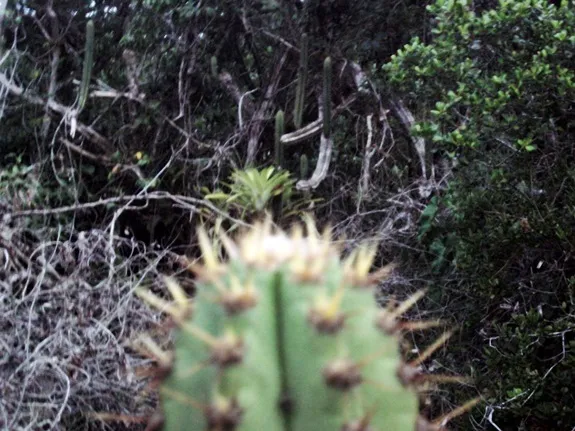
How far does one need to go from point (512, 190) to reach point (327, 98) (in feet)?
5.23

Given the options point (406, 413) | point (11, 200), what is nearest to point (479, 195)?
point (11, 200)

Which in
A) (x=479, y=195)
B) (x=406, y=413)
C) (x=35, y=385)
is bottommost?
(x=479, y=195)

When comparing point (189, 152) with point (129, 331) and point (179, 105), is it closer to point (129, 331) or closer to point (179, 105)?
point (179, 105)

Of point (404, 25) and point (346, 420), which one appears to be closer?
point (346, 420)

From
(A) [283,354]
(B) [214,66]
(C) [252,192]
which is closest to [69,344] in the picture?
(C) [252,192]

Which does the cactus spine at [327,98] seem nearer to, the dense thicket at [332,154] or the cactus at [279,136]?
the dense thicket at [332,154]

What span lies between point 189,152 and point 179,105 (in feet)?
1.55

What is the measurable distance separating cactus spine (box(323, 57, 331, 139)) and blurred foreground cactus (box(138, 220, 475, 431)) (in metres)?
3.99

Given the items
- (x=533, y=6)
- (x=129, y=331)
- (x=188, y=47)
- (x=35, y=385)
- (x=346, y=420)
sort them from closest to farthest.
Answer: (x=346, y=420), (x=35, y=385), (x=129, y=331), (x=533, y=6), (x=188, y=47)

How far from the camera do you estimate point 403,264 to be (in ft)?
15.5

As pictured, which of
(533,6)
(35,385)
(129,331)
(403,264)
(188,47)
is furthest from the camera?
(188,47)

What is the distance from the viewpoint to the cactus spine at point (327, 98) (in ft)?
16.2

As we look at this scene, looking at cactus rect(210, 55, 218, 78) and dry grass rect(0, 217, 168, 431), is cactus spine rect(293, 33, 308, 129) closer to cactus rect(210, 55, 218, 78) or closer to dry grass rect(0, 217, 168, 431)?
cactus rect(210, 55, 218, 78)

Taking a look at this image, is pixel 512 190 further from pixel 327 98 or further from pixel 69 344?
pixel 69 344
